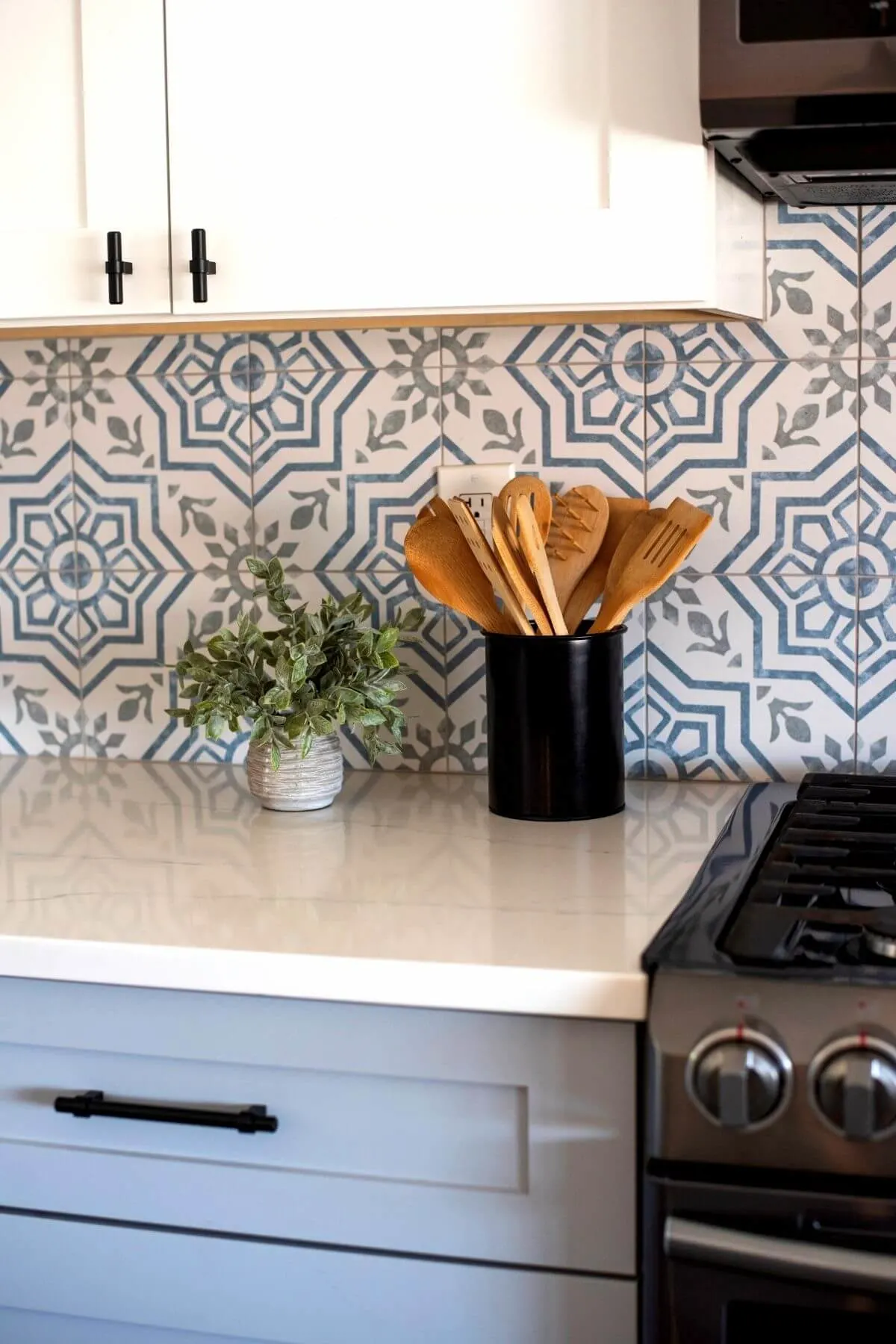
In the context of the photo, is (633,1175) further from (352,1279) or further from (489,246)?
(489,246)

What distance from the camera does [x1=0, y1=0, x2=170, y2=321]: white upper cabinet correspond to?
150 cm

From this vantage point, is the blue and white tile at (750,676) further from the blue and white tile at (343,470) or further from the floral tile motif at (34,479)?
the floral tile motif at (34,479)

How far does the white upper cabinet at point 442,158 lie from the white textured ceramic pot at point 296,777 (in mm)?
484

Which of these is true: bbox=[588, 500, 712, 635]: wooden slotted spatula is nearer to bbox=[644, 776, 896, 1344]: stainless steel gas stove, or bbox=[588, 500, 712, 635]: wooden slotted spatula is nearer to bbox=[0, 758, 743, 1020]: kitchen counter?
bbox=[0, 758, 743, 1020]: kitchen counter

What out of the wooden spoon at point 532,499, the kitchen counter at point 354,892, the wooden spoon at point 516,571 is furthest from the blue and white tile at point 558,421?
the kitchen counter at point 354,892

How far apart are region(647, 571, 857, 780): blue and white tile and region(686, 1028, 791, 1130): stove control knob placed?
2.37 ft

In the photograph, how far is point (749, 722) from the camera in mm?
1768

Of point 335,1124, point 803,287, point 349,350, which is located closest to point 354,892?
point 335,1124

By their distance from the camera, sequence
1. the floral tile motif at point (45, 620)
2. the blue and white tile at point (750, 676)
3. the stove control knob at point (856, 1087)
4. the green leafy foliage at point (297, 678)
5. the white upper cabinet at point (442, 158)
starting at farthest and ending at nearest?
the floral tile motif at point (45, 620) → the blue and white tile at point (750, 676) → the green leafy foliage at point (297, 678) → the white upper cabinet at point (442, 158) → the stove control knob at point (856, 1087)

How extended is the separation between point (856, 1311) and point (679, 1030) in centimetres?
23

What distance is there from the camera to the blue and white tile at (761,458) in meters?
1.70

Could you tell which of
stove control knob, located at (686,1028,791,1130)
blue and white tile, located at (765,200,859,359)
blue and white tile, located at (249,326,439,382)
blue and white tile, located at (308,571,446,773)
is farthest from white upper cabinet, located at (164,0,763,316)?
stove control knob, located at (686,1028,791,1130)

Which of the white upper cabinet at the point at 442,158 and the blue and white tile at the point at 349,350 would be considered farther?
the blue and white tile at the point at 349,350

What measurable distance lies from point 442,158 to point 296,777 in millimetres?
671
